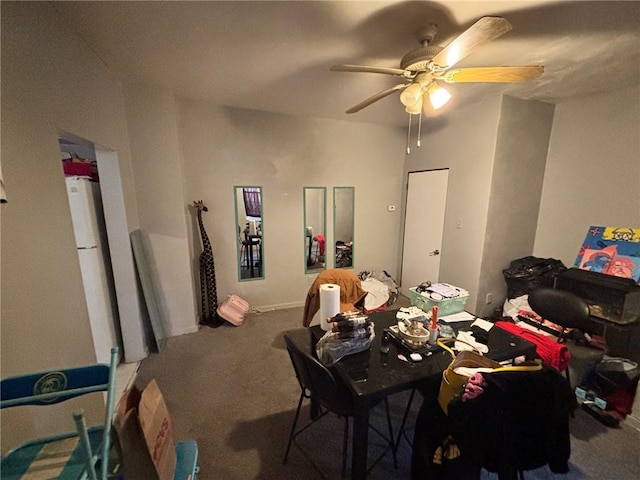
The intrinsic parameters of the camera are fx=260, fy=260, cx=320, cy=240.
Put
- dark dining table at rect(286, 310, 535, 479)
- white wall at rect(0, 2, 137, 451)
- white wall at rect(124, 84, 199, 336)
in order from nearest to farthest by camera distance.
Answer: white wall at rect(0, 2, 137, 451) < dark dining table at rect(286, 310, 535, 479) < white wall at rect(124, 84, 199, 336)

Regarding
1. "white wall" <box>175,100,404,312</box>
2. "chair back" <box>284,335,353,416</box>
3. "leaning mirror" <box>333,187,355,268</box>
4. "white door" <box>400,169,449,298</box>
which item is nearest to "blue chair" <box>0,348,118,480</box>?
"chair back" <box>284,335,353,416</box>

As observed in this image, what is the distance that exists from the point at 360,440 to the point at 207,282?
2.55 m

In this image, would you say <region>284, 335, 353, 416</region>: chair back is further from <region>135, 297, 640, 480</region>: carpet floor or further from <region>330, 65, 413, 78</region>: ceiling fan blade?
<region>330, 65, 413, 78</region>: ceiling fan blade

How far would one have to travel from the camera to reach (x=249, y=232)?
346 cm

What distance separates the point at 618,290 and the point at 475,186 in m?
1.48

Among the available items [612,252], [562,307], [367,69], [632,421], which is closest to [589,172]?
[612,252]

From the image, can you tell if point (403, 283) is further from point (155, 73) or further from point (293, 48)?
point (155, 73)

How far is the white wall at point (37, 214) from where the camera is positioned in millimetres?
1014

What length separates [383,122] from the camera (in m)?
3.70

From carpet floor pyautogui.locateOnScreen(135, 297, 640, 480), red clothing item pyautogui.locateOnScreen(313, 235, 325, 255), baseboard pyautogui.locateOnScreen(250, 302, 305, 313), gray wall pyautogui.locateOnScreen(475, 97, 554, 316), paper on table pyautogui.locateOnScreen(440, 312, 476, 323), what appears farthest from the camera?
red clothing item pyautogui.locateOnScreen(313, 235, 325, 255)

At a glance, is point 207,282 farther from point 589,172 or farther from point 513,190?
point 589,172

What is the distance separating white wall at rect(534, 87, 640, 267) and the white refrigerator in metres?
4.64

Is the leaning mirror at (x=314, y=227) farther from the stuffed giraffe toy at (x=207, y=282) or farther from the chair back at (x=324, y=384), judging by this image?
the chair back at (x=324, y=384)

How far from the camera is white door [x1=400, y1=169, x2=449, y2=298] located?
3.49 m
